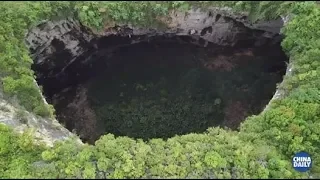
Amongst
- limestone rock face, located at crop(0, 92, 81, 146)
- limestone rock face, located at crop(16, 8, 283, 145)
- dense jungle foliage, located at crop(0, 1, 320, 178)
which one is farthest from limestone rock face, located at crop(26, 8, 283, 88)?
limestone rock face, located at crop(0, 92, 81, 146)

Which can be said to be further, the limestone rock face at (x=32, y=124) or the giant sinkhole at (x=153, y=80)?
the giant sinkhole at (x=153, y=80)

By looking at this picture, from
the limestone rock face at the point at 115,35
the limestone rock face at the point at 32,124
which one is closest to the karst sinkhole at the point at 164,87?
the limestone rock face at the point at 115,35

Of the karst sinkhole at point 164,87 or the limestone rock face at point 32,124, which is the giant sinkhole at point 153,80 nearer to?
the karst sinkhole at point 164,87

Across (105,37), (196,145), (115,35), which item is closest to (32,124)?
(196,145)

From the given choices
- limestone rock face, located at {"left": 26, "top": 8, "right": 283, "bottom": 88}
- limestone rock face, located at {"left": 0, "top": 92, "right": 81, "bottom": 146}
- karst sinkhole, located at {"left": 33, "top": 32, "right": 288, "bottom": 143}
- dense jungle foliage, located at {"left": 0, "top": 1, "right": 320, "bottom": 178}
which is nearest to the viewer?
dense jungle foliage, located at {"left": 0, "top": 1, "right": 320, "bottom": 178}

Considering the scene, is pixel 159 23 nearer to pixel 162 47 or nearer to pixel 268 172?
pixel 162 47

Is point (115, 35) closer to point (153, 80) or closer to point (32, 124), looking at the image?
point (153, 80)

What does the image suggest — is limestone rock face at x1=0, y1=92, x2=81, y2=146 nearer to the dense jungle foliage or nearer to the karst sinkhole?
the dense jungle foliage
